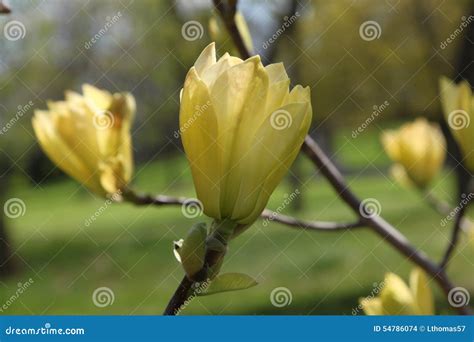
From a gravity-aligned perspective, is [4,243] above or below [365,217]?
below

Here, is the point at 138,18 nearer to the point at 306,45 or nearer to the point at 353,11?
the point at 306,45

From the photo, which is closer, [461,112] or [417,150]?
[461,112]

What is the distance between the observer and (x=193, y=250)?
0.41 metres

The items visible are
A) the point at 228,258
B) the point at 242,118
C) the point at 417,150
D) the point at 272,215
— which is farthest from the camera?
the point at 228,258

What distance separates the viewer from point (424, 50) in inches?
171

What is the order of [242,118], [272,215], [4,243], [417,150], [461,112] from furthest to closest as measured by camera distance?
[4,243]
[417,150]
[272,215]
[461,112]
[242,118]

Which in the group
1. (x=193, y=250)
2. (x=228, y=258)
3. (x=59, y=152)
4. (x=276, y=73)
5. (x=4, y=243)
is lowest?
(x=4, y=243)

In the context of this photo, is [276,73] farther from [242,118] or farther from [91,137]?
[91,137]

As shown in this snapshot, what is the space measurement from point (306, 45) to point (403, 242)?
3923 millimetres

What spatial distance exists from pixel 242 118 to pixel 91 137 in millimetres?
291

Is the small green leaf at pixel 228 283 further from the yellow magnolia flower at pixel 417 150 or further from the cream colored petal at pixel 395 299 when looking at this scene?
the yellow magnolia flower at pixel 417 150

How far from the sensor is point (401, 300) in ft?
1.97

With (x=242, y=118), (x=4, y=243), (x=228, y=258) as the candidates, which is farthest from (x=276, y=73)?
(x=4, y=243)

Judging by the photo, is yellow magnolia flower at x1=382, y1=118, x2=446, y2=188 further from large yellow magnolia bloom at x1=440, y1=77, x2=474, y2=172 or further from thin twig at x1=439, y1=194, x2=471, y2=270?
large yellow magnolia bloom at x1=440, y1=77, x2=474, y2=172
